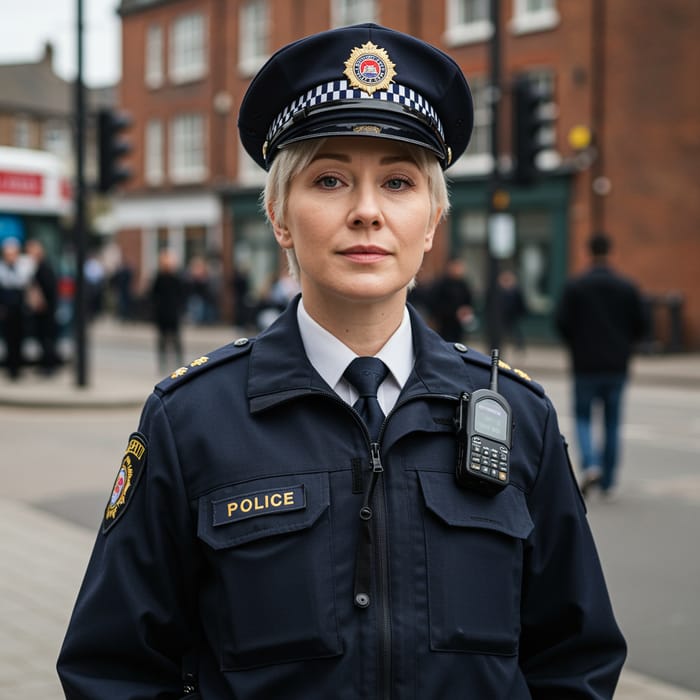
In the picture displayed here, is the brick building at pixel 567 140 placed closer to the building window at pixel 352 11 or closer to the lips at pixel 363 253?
the building window at pixel 352 11

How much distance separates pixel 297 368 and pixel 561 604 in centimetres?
58

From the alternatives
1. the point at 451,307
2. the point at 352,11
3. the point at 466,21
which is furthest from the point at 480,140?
the point at 451,307

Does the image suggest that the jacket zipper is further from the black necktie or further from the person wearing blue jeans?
the person wearing blue jeans

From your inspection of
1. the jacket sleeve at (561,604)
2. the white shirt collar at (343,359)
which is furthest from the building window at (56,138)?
the jacket sleeve at (561,604)

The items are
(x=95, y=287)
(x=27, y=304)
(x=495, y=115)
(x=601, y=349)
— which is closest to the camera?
(x=601, y=349)

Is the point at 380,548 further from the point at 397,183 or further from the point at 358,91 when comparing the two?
the point at 358,91

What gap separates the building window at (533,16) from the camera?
85.4ft

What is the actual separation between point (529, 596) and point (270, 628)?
457mm

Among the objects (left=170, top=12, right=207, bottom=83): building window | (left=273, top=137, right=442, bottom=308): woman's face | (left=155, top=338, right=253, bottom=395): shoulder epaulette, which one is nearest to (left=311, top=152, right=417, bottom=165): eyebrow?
(left=273, top=137, right=442, bottom=308): woman's face

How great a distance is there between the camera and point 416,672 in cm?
173

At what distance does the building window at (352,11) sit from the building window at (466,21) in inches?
98.9

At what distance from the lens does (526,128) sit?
15.4 m

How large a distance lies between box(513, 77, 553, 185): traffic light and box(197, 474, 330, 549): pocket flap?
45.8ft

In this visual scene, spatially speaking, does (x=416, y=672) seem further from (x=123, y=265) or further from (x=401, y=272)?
(x=123, y=265)
